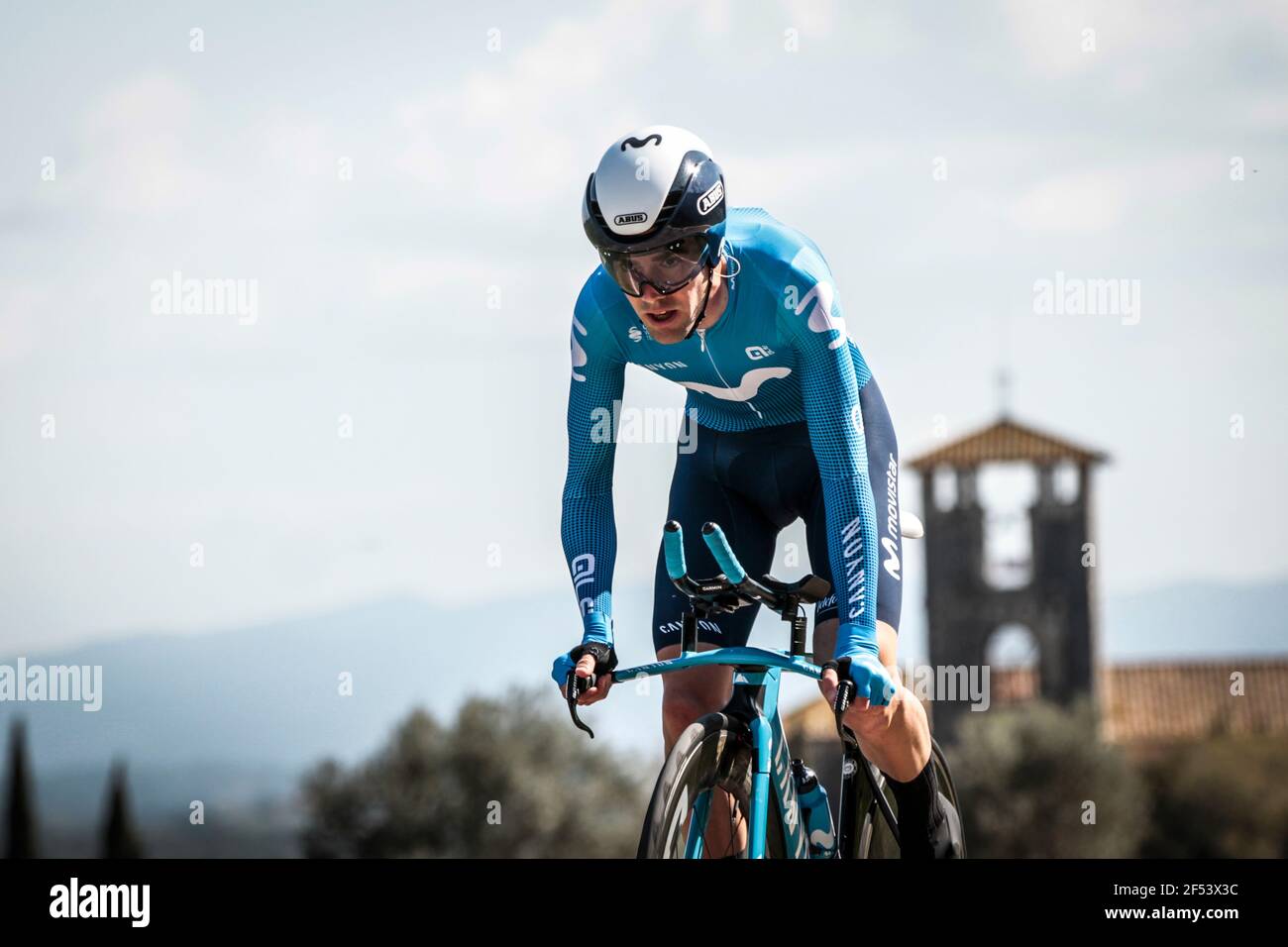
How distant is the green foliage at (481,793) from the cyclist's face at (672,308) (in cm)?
8545

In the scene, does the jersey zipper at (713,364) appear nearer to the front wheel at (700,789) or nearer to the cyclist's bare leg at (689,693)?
the cyclist's bare leg at (689,693)

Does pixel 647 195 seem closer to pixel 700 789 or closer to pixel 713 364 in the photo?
pixel 713 364

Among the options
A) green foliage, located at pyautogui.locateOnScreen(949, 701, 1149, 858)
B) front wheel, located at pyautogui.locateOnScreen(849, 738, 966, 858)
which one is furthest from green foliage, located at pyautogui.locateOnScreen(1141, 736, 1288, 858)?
front wheel, located at pyautogui.locateOnScreen(849, 738, 966, 858)

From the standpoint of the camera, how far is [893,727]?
6.91 metres

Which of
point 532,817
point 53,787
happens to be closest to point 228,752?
point 53,787

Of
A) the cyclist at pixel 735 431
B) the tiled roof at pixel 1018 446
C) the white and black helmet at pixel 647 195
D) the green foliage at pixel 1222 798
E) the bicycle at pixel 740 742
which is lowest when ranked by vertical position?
the green foliage at pixel 1222 798

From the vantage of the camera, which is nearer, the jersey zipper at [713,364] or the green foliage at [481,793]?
the jersey zipper at [713,364]

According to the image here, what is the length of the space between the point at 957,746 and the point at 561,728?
29544mm

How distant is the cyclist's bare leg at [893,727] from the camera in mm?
6773

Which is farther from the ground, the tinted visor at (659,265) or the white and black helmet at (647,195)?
the white and black helmet at (647,195)

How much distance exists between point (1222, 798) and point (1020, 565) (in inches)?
1148

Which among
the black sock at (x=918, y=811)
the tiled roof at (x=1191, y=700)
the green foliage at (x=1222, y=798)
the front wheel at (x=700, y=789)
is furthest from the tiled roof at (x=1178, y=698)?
the front wheel at (x=700, y=789)

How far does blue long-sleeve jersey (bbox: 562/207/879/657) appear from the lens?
6652 mm
